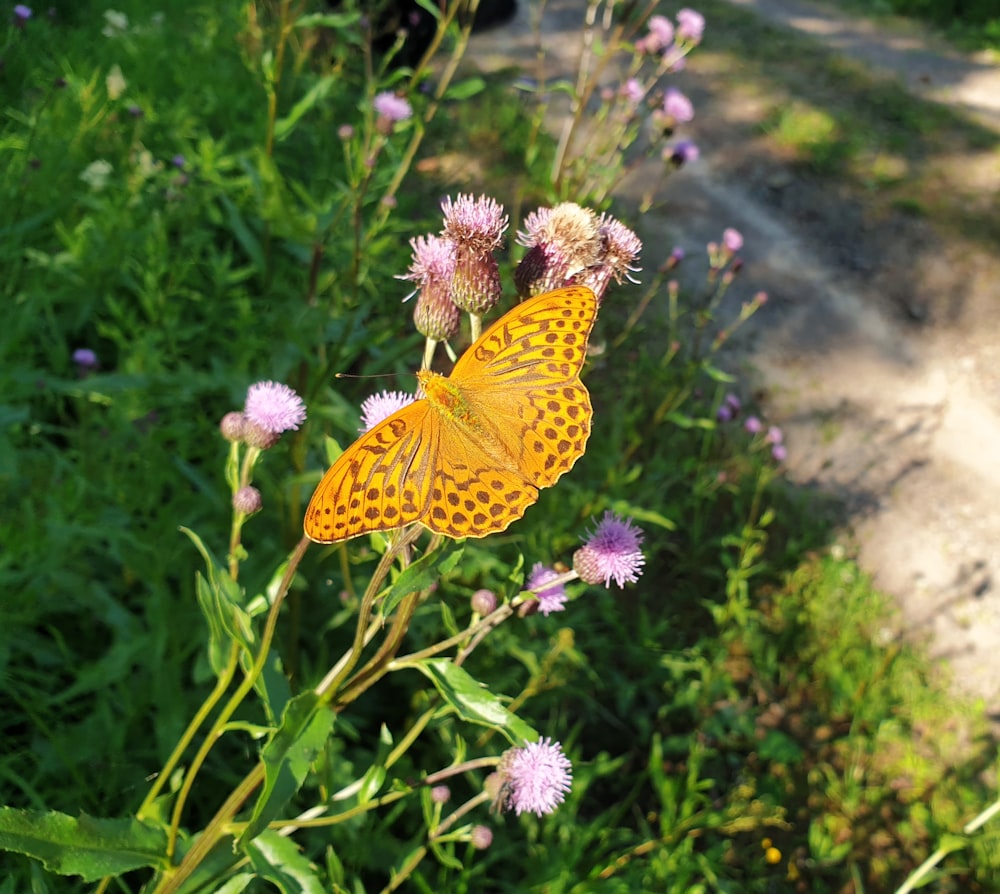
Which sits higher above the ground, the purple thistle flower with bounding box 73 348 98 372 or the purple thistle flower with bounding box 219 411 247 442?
the purple thistle flower with bounding box 219 411 247 442

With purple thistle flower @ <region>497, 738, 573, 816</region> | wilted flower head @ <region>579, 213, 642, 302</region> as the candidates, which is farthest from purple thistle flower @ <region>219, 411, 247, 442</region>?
purple thistle flower @ <region>497, 738, 573, 816</region>

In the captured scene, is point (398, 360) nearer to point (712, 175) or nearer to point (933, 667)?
point (933, 667)

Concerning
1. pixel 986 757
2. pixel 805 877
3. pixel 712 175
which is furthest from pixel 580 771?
pixel 712 175

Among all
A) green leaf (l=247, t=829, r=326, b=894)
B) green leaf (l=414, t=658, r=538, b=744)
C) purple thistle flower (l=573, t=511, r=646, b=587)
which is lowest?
green leaf (l=247, t=829, r=326, b=894)

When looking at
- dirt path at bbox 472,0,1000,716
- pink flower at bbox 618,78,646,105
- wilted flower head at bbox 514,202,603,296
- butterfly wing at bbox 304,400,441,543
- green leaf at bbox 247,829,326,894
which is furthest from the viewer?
dirt path at bbox 472,0,1000,716

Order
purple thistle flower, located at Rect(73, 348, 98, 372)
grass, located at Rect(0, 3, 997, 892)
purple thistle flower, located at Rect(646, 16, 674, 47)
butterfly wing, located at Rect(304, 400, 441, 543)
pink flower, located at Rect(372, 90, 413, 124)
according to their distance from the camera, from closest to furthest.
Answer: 1. butterfly wing, located at Rect(304, 400, 441, 543)
2. grass, located at Rect(0, 3, 997, 892)
3. purple thistle flower, located at Rect(73, 348, 98, 372)
4. pink flower, located at Rect(372, 90, 413, 124)
5. purple thistle flower, located at Rect(646, 16, 674, 47)

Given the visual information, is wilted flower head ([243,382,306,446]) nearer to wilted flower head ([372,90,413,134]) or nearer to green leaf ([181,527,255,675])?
green leaf ([181,527,255,675])

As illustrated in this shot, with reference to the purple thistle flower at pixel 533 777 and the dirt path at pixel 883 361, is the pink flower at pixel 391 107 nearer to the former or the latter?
the dirt path at pixel 883 361
